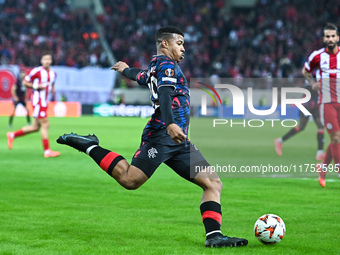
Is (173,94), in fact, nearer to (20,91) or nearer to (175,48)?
(175,48)

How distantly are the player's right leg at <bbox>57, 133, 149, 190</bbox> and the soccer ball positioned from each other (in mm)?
1112

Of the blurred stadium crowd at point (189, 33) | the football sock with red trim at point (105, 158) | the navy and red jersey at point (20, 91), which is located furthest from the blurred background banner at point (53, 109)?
the football sock with red trim at point (105, 158)

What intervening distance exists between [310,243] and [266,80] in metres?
28.9

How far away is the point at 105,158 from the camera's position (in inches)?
223

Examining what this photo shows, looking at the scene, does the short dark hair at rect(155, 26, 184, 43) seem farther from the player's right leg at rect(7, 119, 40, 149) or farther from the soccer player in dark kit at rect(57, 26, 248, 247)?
the player's right leg at rect(7, 119, 40, 149)

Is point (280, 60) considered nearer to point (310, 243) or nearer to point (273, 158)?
point (273, 158)

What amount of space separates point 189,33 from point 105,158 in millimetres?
35297

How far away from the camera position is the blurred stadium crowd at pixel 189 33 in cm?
3678

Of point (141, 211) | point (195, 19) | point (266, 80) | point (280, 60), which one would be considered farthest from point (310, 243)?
point (195, 19)

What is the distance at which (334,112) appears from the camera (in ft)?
30.8

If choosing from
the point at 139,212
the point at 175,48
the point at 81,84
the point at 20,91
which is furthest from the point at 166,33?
the point at 81,84

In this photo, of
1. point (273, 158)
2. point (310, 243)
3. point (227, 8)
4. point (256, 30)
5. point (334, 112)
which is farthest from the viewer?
point (227, 8)

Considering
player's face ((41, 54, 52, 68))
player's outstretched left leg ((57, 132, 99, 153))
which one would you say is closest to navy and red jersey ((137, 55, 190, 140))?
player's outstretched left leg ((57, 132, 99, 153))

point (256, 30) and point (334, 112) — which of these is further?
point (256, 30)
